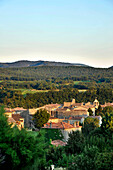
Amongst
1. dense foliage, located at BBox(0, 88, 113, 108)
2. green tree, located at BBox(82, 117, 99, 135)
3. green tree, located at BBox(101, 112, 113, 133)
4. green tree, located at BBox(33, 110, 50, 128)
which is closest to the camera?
green tree, located at BBox(101, 112, 113, 133)

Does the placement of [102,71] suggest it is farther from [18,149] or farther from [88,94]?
[18,149]

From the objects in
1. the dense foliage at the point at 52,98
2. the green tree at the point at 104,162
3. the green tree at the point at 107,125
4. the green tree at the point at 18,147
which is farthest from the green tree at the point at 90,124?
the dense foliage at the point at 52,98

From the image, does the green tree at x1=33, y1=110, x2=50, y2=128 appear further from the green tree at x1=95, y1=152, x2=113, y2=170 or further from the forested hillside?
the forested hillside

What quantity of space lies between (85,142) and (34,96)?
2043 inches

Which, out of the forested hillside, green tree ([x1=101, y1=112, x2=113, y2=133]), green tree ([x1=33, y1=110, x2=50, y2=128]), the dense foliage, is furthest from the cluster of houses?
the forested hillside

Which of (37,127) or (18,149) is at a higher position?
(18,149)

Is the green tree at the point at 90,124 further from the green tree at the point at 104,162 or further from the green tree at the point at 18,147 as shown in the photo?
the green tree at the point at 18,147

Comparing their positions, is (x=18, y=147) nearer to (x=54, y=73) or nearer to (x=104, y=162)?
(x=104, y=162)

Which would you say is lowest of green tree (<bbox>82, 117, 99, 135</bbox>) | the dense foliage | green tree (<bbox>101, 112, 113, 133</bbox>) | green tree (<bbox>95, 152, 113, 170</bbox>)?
the dense foliage

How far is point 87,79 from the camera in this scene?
128500 millimetres

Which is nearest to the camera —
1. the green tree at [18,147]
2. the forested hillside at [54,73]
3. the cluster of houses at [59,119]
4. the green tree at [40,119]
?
the green tree at [18,147]

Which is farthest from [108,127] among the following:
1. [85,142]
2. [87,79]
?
[87,79]

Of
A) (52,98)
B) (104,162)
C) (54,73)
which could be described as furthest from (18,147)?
(54,73)

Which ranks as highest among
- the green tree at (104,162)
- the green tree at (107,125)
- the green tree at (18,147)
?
the green tree at (18,147)
